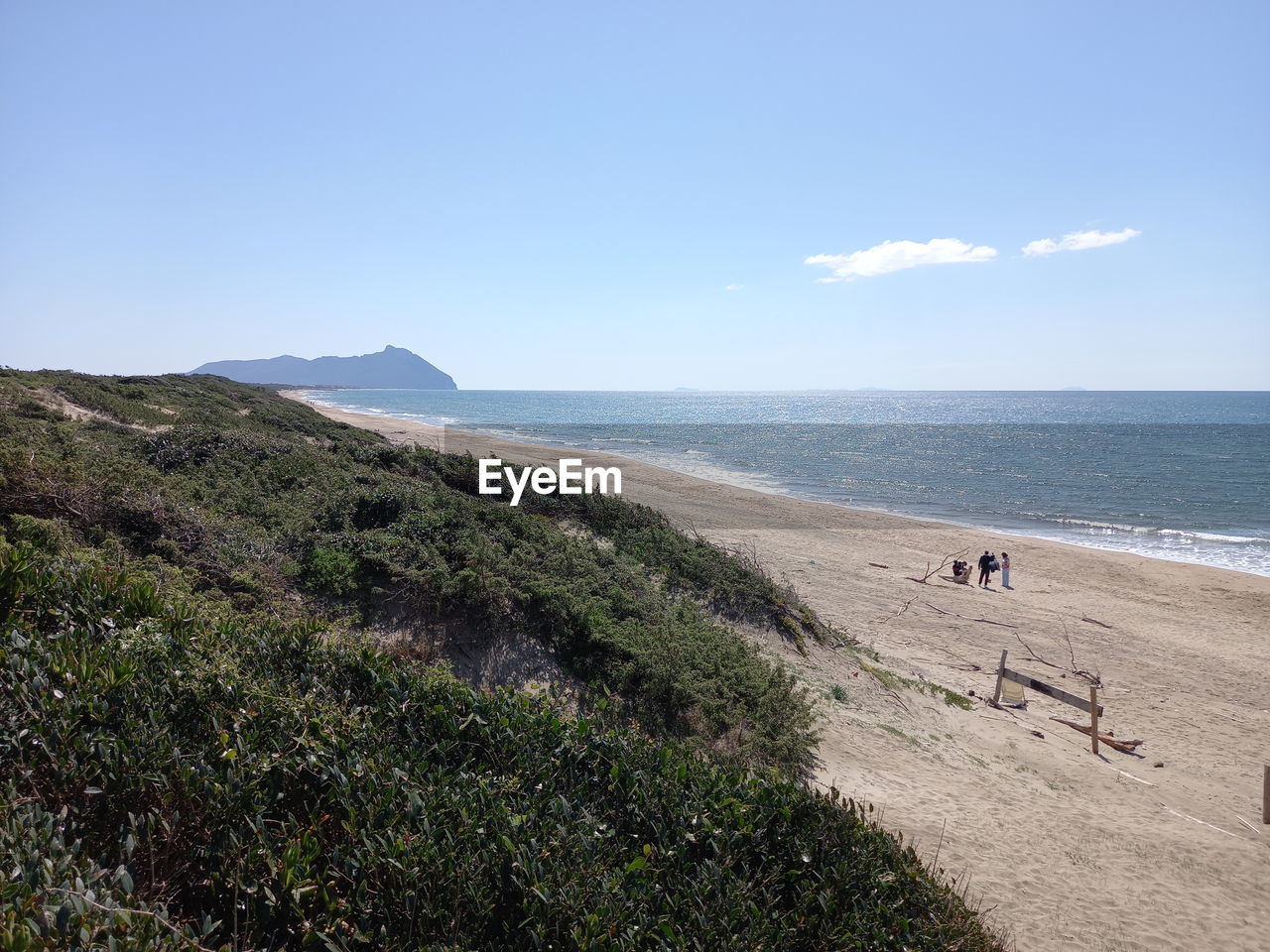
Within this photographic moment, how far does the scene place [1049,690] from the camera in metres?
11.4

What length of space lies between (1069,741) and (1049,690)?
2.73ft

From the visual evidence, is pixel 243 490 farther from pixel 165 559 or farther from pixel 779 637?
pixel 779 637

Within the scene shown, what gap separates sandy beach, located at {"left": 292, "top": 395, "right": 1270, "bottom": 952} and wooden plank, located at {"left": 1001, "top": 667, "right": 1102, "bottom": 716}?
0.58m

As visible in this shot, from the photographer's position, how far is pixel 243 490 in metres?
11.3

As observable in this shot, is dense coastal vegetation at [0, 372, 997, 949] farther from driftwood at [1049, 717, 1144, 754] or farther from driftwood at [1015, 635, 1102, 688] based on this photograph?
driftwood at [1015, 635, 1102, 688]

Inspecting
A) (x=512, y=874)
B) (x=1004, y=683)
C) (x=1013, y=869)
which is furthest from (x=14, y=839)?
(x=1004, y=683)

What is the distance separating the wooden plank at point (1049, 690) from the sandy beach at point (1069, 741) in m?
0.58

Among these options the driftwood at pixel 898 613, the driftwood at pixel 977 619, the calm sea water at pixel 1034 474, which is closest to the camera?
the driftwood at pixel 898 613

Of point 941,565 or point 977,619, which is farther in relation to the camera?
point 941,565

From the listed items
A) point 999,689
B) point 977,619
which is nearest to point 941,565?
point 977,619

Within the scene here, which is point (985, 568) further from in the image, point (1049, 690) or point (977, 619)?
point (1049, 690)

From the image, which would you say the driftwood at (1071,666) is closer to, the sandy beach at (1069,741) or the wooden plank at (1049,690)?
the sandy beach at (1069,741)

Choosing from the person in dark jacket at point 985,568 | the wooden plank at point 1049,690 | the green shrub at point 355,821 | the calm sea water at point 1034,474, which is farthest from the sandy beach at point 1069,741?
the calm sea water at point 1034,474

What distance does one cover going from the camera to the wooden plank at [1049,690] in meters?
11.0
